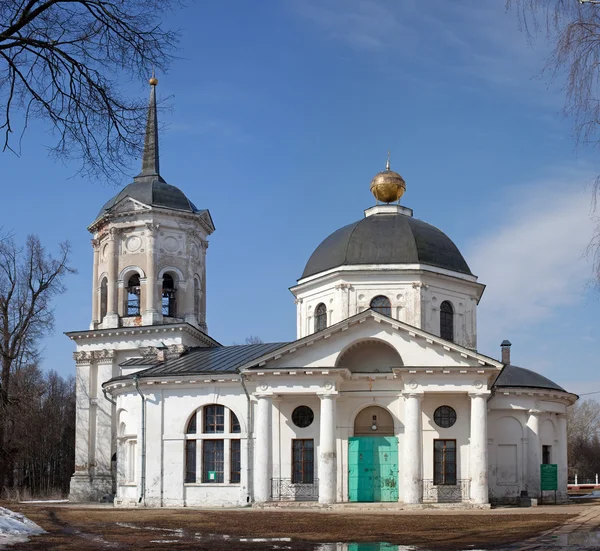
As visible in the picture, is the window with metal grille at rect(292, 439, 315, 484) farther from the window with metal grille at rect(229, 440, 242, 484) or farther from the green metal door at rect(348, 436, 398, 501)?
the window with metal grille at rect(229, 440, 242, 484)

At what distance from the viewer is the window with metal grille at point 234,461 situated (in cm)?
3553

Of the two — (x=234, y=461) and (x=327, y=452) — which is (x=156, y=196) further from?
(x=327, y=452)

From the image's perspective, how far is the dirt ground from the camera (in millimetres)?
18016

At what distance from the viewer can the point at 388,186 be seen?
43906mm

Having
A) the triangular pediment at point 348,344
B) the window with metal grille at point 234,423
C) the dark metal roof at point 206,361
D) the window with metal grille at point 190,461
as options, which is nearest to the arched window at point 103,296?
the dark metal roof at point 206,361

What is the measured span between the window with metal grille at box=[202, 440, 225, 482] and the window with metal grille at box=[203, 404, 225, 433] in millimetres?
457

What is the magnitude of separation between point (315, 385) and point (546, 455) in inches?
513

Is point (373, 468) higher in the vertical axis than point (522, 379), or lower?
lower

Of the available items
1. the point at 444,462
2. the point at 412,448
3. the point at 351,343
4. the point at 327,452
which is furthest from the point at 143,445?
the point at 444,462

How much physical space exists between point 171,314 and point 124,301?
7.61 ft

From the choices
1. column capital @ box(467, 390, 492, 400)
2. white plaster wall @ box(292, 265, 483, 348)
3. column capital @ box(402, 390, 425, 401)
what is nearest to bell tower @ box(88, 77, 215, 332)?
white plaster wall @ box(292, 265, 483, 348)

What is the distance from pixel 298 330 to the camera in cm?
4134

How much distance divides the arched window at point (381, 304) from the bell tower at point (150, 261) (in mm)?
9237

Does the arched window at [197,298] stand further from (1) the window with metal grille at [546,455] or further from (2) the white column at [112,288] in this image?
(1) the window with metal grille at [546,455]
